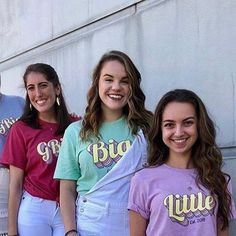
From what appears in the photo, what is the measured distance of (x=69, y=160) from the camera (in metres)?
2.91

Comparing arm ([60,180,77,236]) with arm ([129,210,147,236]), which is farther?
arm ([60,180,77,236])

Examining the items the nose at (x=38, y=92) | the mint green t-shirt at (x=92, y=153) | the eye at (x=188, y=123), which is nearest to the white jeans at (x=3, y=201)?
the nose at (x=38, y=92)

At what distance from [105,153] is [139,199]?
1.10 ft

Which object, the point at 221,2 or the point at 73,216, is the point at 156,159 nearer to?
the point at 73,216

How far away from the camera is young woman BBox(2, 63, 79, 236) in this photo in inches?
128

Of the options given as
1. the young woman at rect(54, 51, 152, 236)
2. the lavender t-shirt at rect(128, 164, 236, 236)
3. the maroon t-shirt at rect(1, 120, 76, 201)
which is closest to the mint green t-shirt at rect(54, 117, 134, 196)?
the young woman at rect(54, 51, 152, 236)

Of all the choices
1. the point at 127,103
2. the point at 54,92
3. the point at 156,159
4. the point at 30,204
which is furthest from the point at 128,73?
the point at 30,204

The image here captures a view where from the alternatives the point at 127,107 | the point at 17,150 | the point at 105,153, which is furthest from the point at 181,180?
the point at 17,150

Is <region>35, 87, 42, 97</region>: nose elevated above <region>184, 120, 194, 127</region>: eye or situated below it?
above

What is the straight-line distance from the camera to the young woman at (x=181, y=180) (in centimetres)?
259

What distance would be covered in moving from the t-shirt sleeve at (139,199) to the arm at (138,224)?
2 centimetres

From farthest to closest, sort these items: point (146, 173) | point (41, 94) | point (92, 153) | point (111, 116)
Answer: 1. point (41, 94)
2. point (111, 116)
3. point (92, 153)
4. point (146, 173)

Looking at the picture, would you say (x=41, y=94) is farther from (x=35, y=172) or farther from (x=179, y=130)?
(x=179, y=130)

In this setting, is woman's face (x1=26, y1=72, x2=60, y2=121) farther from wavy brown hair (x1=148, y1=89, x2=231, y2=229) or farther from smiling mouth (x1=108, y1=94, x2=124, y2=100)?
wavy brown hair (x1=148, y1=89, x2=231, y2=229)
